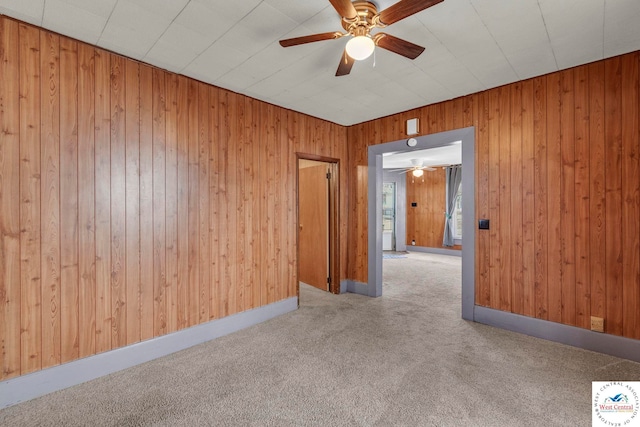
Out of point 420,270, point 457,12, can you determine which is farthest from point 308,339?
point 420,270

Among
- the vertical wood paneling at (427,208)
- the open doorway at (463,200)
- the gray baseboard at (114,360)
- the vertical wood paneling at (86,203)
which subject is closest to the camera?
the gray baseboard at (114,360)

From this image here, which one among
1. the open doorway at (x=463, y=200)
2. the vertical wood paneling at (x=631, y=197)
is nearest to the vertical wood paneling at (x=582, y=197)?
the vertical wood paneling at (x=631, y=197)

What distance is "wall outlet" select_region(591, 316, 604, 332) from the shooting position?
256cm

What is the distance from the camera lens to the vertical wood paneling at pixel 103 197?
231cm

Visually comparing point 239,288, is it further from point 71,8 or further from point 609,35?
point 609,35

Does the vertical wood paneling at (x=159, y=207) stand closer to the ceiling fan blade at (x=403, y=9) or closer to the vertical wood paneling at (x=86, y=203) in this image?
the vertical wood paneling at (x=86, y=203)

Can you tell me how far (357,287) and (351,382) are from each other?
2348 millimetres

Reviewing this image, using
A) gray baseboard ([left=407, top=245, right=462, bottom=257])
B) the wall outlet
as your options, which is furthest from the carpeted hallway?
gray baseboard ([left=407, top=245, right=462, bottom=257])

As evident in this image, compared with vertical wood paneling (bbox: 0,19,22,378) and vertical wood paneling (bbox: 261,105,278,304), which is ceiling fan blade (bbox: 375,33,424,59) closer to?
vertical wood paneling (bbox: 261,105,278,304)

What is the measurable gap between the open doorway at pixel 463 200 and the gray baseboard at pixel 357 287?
0.06 metres

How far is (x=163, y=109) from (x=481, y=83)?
3226mm

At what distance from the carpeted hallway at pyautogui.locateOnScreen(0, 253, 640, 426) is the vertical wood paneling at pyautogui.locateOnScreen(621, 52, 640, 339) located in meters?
0.43

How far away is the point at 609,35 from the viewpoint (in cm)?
216

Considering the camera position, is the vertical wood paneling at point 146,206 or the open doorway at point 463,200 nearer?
the vertical wood paneling at point 146,206
